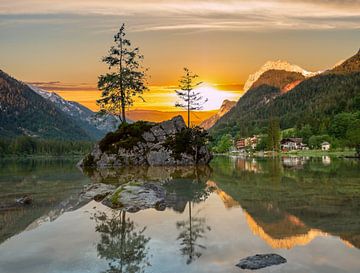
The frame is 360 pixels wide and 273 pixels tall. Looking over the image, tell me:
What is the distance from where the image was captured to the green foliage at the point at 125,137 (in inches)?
2758

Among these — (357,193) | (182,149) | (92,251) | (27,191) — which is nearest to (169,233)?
(92,251)

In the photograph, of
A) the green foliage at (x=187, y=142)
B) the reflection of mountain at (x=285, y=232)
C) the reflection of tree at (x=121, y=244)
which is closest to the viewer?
the reflection of tree at (x=121, y=244)

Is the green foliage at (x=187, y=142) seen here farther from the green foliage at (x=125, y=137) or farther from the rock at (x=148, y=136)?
the green foliage at (x=125, y=137)

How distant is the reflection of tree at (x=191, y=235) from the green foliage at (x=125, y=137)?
4941 cm

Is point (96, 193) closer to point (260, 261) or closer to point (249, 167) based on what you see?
point (260, 261)

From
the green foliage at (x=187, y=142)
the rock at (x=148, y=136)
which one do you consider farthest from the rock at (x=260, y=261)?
the rock at (x=148, y=136)

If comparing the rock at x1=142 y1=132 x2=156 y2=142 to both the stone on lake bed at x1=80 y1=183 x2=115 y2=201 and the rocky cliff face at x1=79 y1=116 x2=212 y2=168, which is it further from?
the stone on lake bed at x1=80 y1=183 x2=115 y2=201

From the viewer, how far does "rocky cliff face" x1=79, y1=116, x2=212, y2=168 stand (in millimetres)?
68750

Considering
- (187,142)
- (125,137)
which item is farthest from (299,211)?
(125,137)

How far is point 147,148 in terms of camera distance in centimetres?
7006

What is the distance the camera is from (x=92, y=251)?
14383 millimetres

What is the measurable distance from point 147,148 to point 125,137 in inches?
170

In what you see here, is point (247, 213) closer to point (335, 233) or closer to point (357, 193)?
point (335, 233)

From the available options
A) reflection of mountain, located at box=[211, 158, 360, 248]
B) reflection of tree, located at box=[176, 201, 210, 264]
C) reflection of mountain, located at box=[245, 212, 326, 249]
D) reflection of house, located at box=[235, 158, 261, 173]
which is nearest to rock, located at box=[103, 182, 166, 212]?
reflection of tree, located at box=[176, 201, 210, 264]
